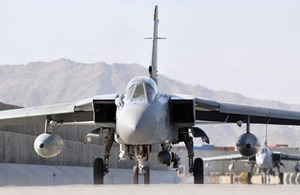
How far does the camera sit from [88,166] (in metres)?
39.0

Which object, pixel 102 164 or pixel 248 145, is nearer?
pixel 102 164

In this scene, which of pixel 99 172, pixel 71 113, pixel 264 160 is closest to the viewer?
pixel 99 172

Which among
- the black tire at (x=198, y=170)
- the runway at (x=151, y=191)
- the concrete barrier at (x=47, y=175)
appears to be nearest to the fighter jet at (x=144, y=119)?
the black tire at (x=198, y=170)

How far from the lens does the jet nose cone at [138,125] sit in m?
17.9

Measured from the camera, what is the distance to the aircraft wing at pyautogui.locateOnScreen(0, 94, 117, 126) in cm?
2019

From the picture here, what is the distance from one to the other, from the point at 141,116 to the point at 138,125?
0.90 ft

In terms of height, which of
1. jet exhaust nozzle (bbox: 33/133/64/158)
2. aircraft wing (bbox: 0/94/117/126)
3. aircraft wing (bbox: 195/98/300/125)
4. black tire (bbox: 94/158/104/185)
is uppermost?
aircraft wing (bbox: 195/98/300/125)

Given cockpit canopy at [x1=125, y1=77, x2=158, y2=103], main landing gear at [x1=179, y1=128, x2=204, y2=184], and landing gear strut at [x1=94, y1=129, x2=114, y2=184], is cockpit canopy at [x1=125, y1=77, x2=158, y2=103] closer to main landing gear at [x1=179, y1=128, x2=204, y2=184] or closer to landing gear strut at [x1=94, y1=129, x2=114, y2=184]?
landing gear strut at [x1=94, y1=129, x2=114, y2=184]

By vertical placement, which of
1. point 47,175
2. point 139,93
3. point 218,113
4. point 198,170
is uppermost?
point 218,113

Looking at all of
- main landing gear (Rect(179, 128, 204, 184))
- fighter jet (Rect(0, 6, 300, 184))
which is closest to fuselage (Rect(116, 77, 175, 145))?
fighter jet (Rect(0, 6, 300, 184))

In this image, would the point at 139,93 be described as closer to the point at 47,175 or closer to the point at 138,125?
the point at 138,125

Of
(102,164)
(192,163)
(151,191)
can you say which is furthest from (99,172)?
(151,191)

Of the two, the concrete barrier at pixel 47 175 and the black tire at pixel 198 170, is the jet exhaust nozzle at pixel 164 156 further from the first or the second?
the concrete barrier at pixel 47 175

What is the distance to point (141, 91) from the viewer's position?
18.9 metres
